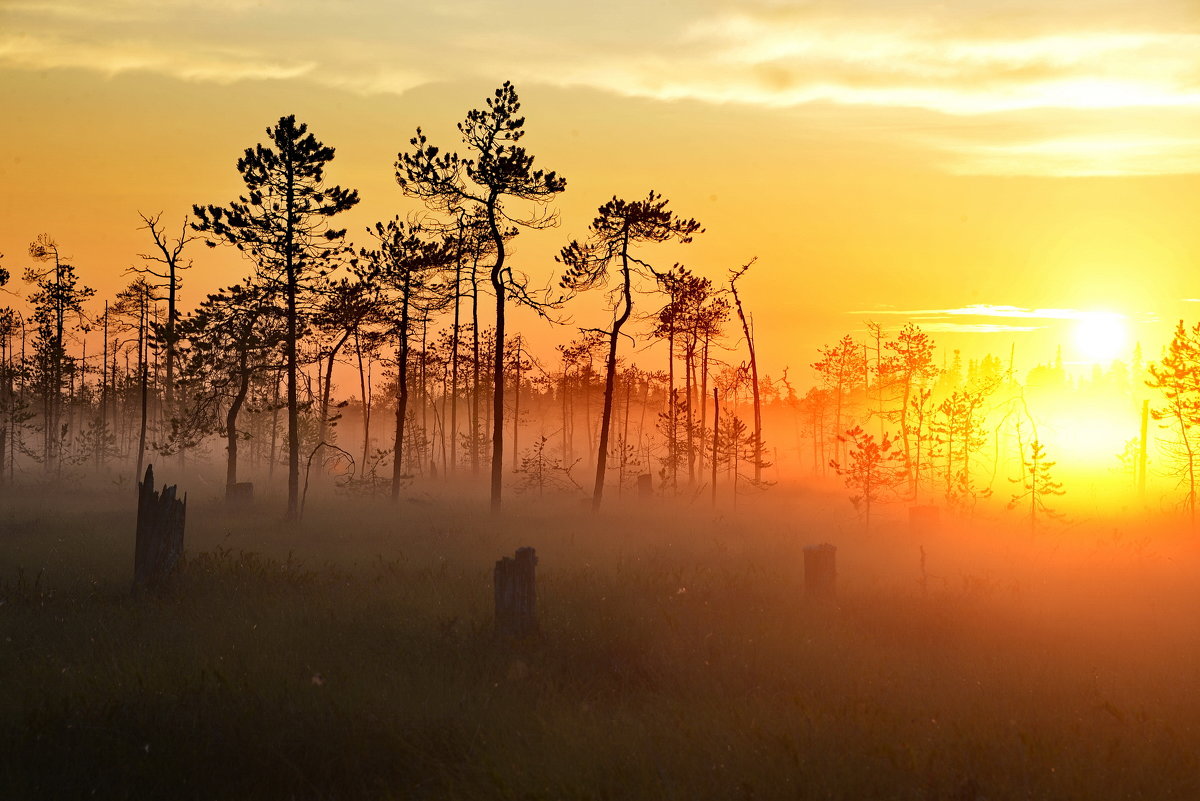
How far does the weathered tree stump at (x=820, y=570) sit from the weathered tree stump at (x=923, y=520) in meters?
19.4

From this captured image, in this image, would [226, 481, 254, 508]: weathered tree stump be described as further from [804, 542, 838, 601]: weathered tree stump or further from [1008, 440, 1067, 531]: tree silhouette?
[1008, 440, 1067, 531]: tree silhouette

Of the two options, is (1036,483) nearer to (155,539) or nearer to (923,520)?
(923,520)

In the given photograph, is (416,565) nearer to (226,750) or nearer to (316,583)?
(316,583)

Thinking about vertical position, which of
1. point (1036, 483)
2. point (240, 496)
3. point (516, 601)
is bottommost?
point (1036, 483)

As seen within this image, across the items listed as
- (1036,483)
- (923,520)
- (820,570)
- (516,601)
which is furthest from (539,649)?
(1036,483)

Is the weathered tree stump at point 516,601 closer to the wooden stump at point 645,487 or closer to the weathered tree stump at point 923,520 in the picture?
the weathered tree stump at point 923,520

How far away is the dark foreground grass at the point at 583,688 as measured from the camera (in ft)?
23.5

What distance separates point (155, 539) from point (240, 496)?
56.5 feet

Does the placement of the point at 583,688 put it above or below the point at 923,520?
above

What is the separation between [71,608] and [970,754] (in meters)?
12.3

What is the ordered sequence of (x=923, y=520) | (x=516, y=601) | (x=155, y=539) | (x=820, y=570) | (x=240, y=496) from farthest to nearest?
(x=923, y=520), (x=240, y=496), (x=820, y=570), (x=155, y=539), (x=516, y=601)

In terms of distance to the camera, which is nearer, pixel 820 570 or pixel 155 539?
pixel 155 539

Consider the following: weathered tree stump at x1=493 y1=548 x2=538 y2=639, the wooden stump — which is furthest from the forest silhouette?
the wooden stump

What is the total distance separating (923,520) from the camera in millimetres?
33875
